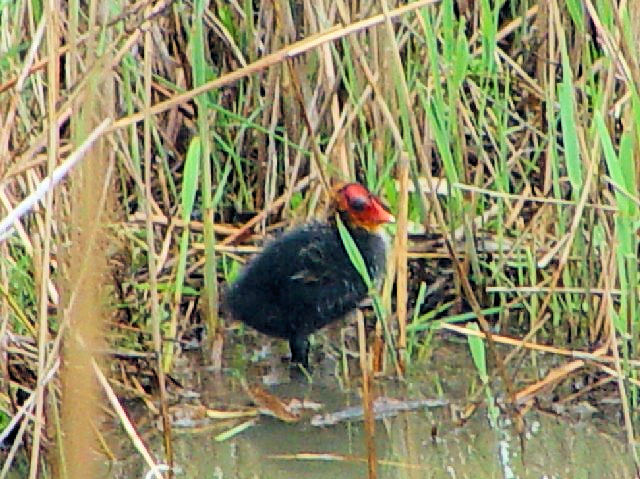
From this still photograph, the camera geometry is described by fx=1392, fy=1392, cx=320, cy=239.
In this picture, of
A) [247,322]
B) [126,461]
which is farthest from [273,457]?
[247,322]

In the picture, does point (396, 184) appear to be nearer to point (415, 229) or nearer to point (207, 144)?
point (415, 229)

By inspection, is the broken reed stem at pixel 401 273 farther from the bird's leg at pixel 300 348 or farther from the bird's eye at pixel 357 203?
the bird's leg at pixel 300 348

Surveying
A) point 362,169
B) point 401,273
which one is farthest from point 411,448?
point 362,169

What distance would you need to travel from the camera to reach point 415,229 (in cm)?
407

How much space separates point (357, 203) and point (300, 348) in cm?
42

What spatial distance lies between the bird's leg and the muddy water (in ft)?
0.67

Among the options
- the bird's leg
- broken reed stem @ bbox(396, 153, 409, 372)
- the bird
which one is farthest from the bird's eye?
the bird's leg

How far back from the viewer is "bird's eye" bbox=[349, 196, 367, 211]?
11.8 ft

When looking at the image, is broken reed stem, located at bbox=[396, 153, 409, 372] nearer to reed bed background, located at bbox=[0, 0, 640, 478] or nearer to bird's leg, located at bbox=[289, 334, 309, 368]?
reed bed background, located at bbox=[0, 0, 640, 478]

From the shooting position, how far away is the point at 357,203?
3.61 metres

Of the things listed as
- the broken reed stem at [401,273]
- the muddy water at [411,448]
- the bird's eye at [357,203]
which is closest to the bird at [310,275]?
the bird's eye at [357,203]

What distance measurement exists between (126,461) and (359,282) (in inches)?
33.9

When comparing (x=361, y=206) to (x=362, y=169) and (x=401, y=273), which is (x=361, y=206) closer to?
(x=401, y=273)

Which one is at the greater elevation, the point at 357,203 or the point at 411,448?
the point at 357,203
